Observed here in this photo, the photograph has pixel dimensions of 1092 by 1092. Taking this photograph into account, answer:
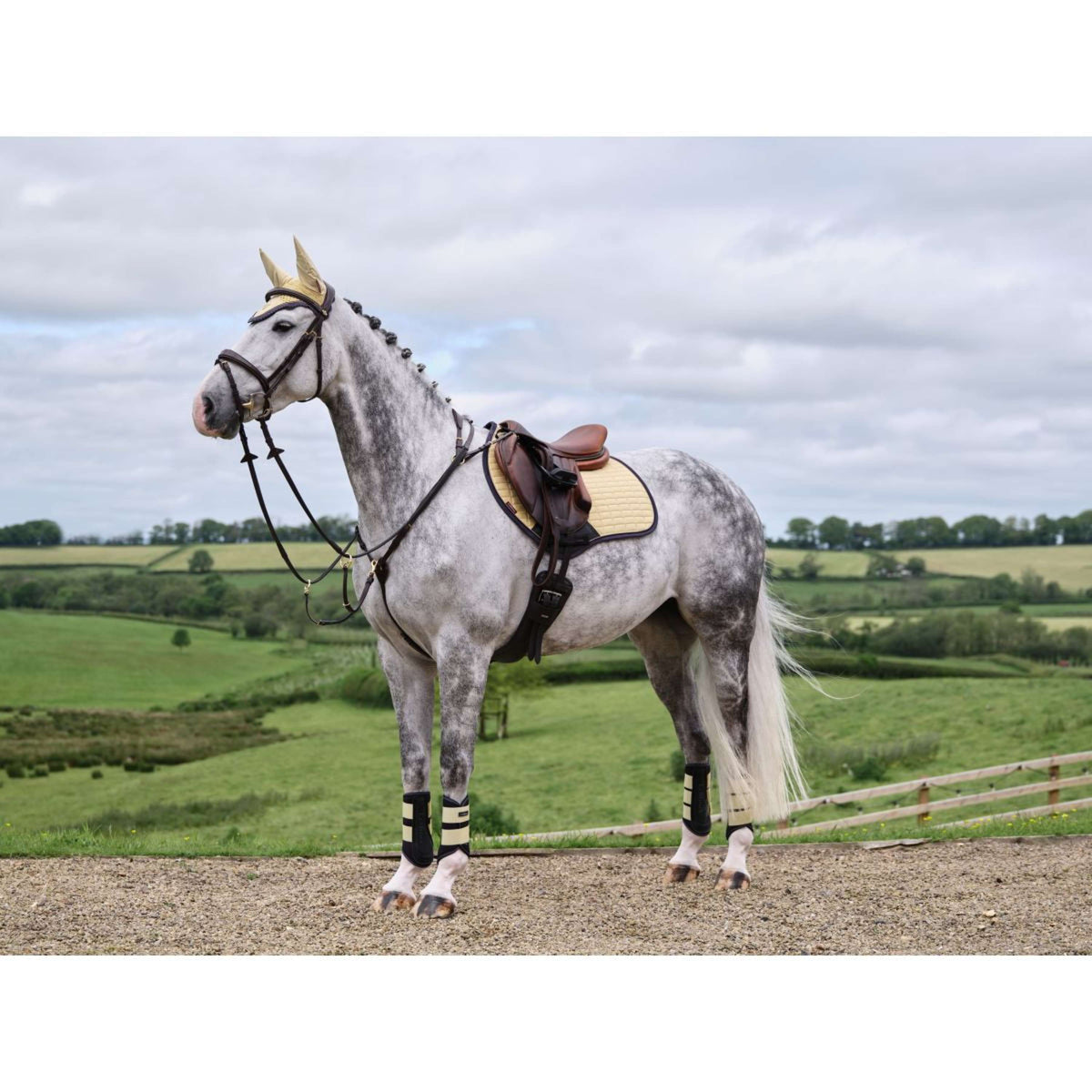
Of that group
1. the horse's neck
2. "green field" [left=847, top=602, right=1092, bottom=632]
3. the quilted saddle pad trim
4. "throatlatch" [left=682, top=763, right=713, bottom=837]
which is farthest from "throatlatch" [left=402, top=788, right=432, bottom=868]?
"green field" [left=847, top=602, right=1092, bottom=632]

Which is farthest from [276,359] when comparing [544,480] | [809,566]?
[809,566]

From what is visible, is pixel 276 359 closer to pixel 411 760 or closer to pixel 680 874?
pixel 411 760

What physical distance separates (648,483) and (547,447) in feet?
3.09

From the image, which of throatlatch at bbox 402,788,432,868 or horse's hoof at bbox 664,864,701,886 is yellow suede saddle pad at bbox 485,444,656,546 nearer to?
throatlatch at bbox 402,788,432,868

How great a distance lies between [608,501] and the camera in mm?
6496

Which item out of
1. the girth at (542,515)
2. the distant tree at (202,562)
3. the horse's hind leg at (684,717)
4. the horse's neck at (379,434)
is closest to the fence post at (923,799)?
the horse's hind leg at (684,717)

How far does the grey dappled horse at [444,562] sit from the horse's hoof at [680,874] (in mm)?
262

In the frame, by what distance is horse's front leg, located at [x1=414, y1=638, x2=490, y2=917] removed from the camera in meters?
5.76

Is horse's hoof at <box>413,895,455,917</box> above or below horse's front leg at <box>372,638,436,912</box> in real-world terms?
below

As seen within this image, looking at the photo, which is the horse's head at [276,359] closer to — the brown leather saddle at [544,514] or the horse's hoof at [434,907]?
the brown leather saddle at [544,514]

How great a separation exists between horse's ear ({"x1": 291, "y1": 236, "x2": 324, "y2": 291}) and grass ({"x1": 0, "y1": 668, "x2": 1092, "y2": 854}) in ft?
29.8

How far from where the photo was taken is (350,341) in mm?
5812

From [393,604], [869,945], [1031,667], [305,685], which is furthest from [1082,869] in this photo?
[305,685]

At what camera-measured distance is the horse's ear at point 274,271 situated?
5766 mm
